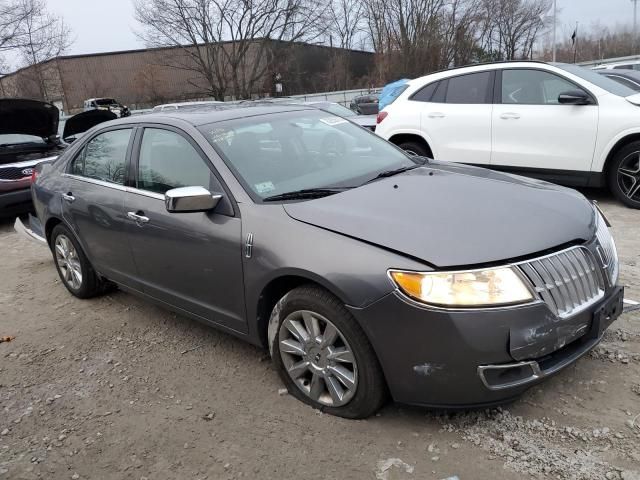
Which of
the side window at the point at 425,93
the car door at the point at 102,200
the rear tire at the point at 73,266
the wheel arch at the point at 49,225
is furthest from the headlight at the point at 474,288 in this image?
the side window at the point at 425,93

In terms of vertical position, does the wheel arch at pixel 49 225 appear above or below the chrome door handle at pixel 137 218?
below

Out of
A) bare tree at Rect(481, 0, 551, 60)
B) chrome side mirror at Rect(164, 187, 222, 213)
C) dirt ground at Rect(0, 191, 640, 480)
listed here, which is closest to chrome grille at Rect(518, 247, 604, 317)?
dirt ground at Rect(0, 191, 640, 480)

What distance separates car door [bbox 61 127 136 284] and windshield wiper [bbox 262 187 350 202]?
1352mm

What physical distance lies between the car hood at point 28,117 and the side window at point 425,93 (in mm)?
5296

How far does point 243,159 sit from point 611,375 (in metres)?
2.39

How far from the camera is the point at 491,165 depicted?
22.7 feet

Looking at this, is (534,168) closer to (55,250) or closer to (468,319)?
(468,319)

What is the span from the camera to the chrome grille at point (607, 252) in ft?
8.88

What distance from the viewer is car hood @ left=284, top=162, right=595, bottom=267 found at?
238cm

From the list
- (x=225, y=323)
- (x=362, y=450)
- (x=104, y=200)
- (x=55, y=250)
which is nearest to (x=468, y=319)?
(x=362, y=450)

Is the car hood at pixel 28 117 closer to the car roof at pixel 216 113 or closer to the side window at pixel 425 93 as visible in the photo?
the car roof at pixel 216 113

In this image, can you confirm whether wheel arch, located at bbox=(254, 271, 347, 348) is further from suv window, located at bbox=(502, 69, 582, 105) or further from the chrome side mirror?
suv window, located at bbox=(502, 69, 582, 105)

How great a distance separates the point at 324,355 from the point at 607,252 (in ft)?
5.17

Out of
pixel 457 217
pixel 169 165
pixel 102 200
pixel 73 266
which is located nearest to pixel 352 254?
pixel 457 217
